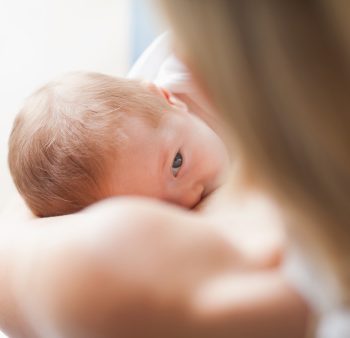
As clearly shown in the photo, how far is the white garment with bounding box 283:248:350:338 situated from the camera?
1.53 feet

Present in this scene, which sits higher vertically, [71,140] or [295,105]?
[295,105]

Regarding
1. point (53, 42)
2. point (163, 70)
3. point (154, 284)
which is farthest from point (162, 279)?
point (53, 42)

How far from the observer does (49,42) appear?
5.57 feet

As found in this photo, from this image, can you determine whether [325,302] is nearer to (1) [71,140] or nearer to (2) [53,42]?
(1) [71,140]

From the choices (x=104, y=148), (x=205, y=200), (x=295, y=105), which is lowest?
(x=205, y=200)

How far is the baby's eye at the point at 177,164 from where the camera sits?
33.3 inches

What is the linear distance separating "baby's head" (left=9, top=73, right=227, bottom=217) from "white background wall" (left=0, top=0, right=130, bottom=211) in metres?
0.87

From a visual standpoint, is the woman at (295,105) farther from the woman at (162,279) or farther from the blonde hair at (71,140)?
the blonde hair at (71,140)

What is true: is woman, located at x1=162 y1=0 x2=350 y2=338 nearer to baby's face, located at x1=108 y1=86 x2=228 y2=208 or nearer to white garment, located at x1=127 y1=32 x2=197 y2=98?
baby's face, located at x1=108 y1=86 x2=228 y2=208

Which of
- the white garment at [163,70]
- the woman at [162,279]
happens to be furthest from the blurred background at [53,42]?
the woman at [162,279]

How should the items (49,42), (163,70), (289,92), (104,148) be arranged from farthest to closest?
(49,42)
(163,70)
(104,148)
(289,92)

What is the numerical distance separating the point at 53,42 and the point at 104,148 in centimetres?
104

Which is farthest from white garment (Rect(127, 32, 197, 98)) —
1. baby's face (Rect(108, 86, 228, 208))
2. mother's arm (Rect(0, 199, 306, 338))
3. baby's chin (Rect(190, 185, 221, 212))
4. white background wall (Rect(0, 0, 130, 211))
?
white background wall (Rect(0, 0, 130, 211))

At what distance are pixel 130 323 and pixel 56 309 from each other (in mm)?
86
